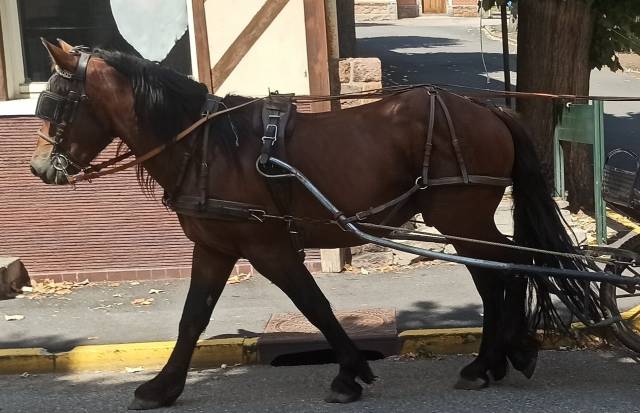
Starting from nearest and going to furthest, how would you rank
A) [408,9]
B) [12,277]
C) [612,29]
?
1. [12,277]
2. [612,29]
3. [408,9]

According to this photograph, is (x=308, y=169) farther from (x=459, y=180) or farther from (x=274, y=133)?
(x=459, y=180)

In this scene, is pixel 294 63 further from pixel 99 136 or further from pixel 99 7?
pixel 99 136

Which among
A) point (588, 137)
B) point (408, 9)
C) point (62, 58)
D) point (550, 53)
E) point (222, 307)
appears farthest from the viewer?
point (408, 9)

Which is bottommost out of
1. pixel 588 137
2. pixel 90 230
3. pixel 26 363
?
pixel 26 363

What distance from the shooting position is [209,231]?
4.73 metres

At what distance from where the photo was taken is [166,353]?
609 cm

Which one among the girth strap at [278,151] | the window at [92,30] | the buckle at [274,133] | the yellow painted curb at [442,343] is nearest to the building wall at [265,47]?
the window at [92,30]

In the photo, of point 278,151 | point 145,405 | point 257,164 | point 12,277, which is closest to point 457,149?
point 278,151

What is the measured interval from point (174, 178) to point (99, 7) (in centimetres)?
389

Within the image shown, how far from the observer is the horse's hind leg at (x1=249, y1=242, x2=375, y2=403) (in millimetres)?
4754

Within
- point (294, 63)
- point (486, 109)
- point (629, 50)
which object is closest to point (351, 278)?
point (294, 63)

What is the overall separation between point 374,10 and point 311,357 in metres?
34.5

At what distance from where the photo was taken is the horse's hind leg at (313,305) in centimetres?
475

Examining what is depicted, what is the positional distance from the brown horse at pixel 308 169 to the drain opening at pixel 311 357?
1.11m
